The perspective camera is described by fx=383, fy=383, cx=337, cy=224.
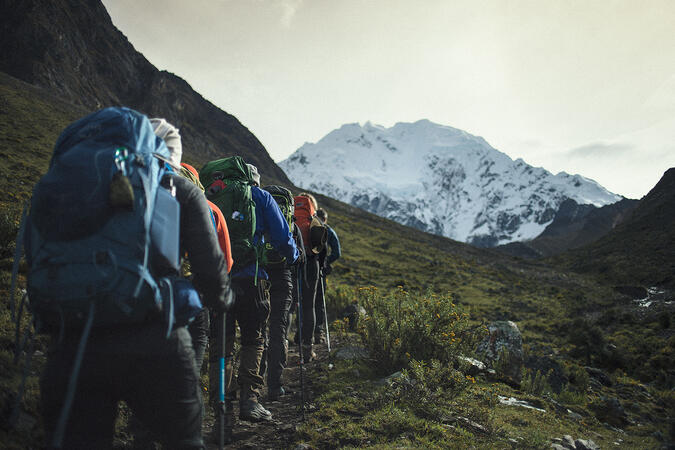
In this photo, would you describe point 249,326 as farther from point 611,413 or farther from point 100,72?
point 100,72

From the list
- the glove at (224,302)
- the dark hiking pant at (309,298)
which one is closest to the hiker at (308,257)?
the dark hiking pant at (309,298)

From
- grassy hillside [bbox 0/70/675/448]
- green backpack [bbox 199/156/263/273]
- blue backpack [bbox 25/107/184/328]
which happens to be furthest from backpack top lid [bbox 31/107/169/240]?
green backpack [bbox 199/156/263/273]

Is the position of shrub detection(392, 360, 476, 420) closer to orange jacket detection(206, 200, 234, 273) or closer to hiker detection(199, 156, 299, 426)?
hiker detection(199, 156, 299, 426)

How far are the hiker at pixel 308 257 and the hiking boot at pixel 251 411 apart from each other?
218cm

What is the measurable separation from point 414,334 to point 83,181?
173 inches

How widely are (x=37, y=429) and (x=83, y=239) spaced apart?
80.6 inches

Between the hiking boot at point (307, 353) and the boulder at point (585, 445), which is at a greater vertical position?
the hiking boot at point (307, 353)

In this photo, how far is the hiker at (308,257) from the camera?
19.1ft

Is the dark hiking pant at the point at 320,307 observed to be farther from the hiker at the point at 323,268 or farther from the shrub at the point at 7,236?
the shrub at the point at 7,236

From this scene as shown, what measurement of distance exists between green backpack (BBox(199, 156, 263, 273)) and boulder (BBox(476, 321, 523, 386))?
4507 millimetres

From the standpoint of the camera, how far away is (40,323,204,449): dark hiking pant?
1403 millimetres

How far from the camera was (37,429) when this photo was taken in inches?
100

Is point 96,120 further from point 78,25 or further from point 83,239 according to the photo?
point 78,25

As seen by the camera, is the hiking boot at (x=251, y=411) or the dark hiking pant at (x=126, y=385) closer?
the dark hiking pant at (x=126, y=385)
